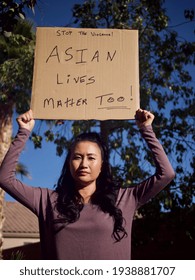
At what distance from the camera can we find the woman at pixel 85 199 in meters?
1.19

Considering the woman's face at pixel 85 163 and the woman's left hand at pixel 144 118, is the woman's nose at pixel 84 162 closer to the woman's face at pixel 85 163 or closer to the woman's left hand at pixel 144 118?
the woman's face at pixel 85 163

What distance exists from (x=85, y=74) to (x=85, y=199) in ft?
1.80

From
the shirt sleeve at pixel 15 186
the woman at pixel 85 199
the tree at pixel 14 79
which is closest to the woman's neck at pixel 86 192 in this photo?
the woman at pixel 85 199

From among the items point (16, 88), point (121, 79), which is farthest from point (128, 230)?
point (16, 88)

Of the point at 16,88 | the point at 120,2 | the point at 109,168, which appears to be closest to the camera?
the point at 109,168

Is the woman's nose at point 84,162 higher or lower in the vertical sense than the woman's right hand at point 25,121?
lower

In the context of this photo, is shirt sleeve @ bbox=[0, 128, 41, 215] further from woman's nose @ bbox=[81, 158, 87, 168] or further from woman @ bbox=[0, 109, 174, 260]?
woman's nose @ bbox=[81, 158, 87, 168]

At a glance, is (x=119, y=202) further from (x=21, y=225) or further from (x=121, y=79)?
(x=21, y=225)

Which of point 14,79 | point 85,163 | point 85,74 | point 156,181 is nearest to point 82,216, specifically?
point 85,163

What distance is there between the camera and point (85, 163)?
51.3 inches

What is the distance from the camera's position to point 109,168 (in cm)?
144

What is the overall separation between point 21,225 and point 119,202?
17992mm

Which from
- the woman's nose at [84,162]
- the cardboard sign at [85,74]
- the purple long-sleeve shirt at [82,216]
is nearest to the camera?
the purple long-sleeve shirt at [82,216]

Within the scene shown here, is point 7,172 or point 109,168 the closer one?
point 7,172
